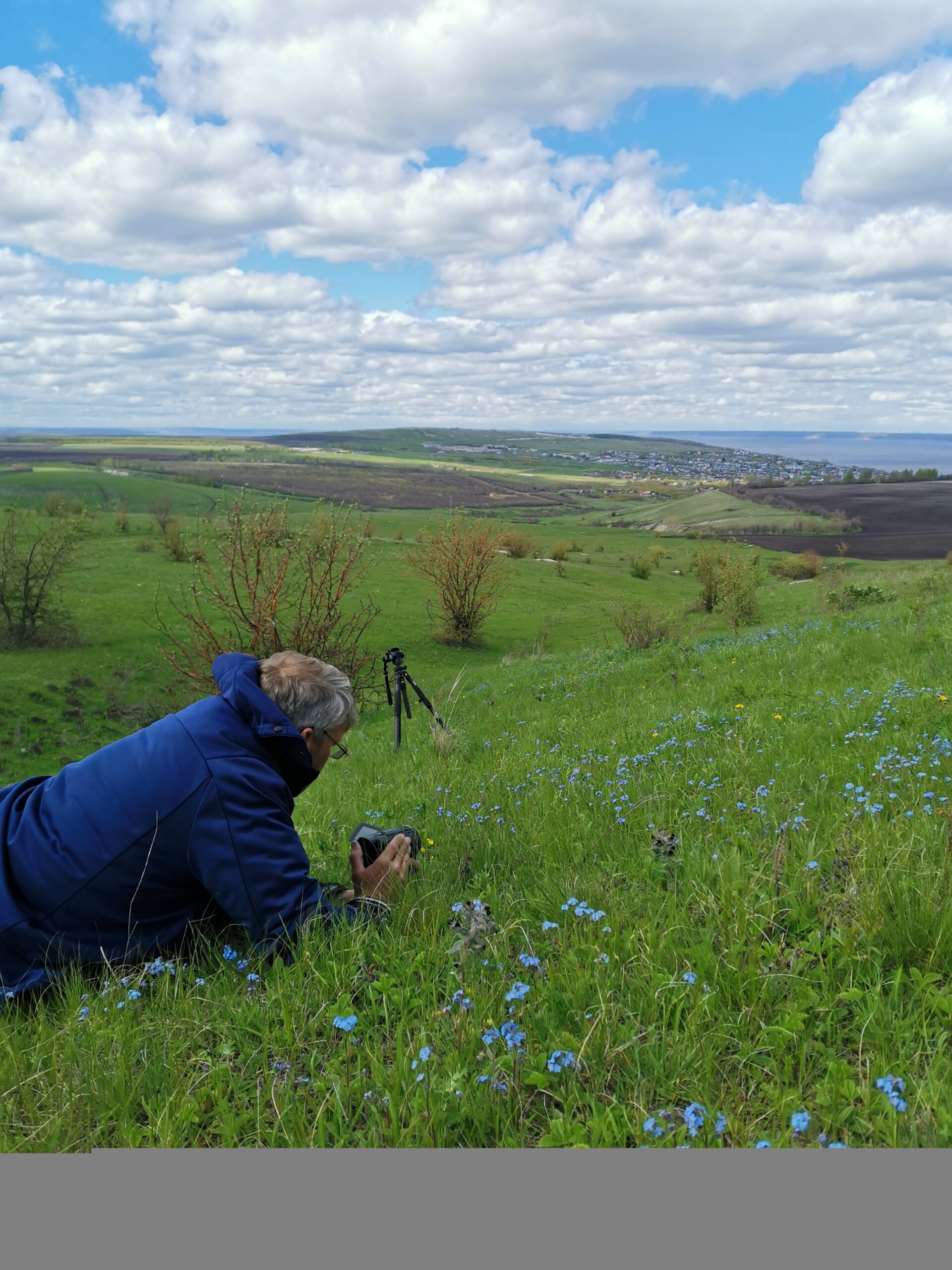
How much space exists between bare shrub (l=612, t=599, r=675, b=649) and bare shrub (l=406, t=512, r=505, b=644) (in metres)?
14.8

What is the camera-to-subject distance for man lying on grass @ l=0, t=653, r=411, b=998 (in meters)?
3.12

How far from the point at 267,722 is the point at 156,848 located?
2.23 feet

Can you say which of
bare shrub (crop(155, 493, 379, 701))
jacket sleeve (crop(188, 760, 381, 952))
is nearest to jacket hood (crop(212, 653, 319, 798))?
jacket sleeve (crop(188, 760, 381, 952))

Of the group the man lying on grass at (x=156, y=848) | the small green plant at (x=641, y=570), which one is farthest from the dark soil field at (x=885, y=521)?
the man lying on grass at (x=156, y=848)

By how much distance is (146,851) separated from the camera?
315cm

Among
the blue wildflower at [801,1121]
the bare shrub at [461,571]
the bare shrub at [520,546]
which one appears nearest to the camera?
the blue wildflower at [801,1121]

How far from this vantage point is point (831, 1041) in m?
2.40

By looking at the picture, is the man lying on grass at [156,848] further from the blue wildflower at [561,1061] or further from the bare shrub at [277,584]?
the bare shrub at [277,584]

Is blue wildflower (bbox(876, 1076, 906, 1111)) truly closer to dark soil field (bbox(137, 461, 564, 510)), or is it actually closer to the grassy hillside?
the grassy hillside

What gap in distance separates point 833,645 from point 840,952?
26.9 feet

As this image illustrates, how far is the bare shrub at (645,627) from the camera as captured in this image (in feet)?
69.3

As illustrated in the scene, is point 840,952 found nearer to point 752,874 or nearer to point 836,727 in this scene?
point 752,874

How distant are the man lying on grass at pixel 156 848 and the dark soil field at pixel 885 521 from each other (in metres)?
84.9
